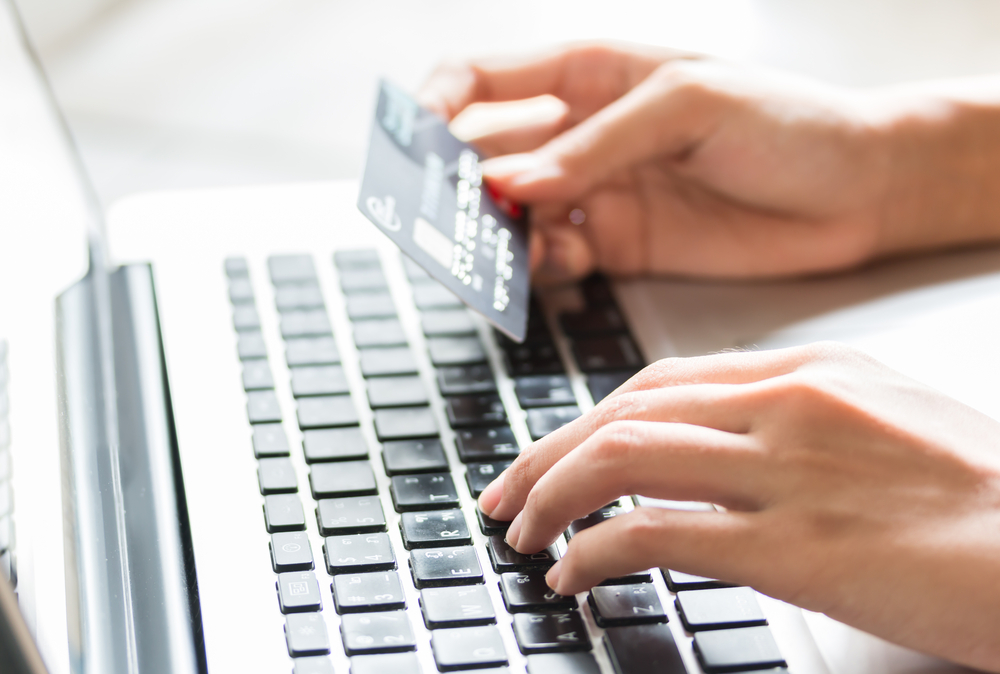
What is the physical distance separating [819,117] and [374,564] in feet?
1.53

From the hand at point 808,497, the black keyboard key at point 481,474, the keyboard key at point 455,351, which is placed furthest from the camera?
the keyboard key at point 455,351

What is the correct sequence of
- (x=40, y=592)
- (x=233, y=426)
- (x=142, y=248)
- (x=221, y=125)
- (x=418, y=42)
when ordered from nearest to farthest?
(x=40, y=592), (x=233, y=426), (x=142, y=248), (x=221, y=125), (x=418, y=42)

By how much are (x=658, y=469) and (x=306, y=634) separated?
0.56 ft

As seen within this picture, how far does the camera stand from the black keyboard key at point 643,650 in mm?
401

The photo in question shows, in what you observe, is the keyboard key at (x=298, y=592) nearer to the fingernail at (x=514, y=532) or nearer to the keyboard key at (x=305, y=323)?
the fingernail at (x=514, y=532)

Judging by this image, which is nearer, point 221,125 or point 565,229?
point 565,229

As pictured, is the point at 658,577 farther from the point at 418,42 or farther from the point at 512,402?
the point at 418,42

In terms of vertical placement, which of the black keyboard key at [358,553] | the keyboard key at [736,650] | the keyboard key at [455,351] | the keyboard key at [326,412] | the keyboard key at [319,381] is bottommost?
the keyboard key at [736,650]

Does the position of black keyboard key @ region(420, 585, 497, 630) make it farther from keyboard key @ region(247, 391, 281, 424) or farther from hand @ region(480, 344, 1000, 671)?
keyboard key @ region(247, 391, 281, 424)

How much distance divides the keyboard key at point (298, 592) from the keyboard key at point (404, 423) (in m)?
0.11

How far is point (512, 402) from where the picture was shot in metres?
0.57

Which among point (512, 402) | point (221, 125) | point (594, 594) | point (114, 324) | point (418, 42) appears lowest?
point (594, 594)

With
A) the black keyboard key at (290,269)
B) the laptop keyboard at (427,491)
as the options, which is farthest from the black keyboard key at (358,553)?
the black keyboard key at (290,269)

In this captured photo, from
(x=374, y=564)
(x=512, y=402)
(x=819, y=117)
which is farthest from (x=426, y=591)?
(x=819, y=117)
